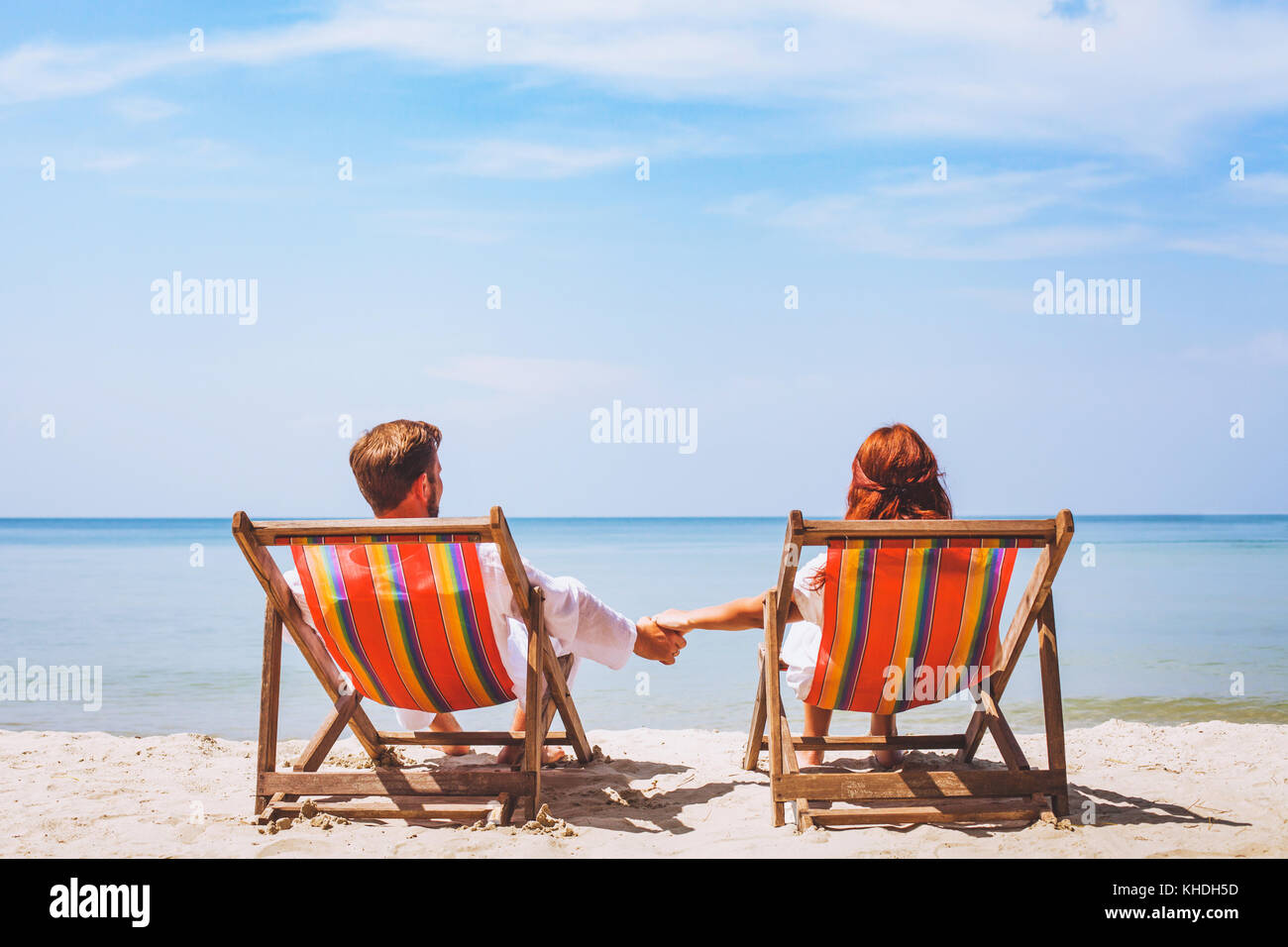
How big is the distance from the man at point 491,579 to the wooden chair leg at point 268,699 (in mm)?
117

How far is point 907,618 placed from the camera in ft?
10.2

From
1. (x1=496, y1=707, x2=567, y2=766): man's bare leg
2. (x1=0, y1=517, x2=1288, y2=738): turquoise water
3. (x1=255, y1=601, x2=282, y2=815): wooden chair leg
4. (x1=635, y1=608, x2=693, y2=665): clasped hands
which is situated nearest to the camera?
(x1=255, y1=601, x2=282, y2=815): wooden chair leg

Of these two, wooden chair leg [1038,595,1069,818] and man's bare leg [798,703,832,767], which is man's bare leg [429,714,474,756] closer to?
man's bare leg [798,703,832,767]

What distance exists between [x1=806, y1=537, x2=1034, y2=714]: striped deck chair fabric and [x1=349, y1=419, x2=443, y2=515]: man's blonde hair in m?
1.41

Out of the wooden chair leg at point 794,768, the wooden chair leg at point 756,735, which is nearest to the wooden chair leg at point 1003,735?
the wooden chair leg at point 794,768

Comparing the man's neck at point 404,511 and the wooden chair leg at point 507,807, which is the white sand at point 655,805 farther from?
the man's neck at point 404,511

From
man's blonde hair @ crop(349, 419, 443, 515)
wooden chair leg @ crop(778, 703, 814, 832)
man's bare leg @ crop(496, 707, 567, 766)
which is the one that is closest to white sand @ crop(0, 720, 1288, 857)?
wooden chair leg @ crop(778, 703, 814, 832)

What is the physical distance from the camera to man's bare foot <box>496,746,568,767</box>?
374cm

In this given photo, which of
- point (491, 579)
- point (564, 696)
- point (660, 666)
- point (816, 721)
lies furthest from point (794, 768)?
point (660, 666)

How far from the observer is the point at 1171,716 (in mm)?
5609

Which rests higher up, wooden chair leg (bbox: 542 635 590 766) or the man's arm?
the man's arm

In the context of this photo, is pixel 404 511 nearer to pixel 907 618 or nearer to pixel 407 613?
pixel 407 613

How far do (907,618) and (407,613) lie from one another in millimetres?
1541
